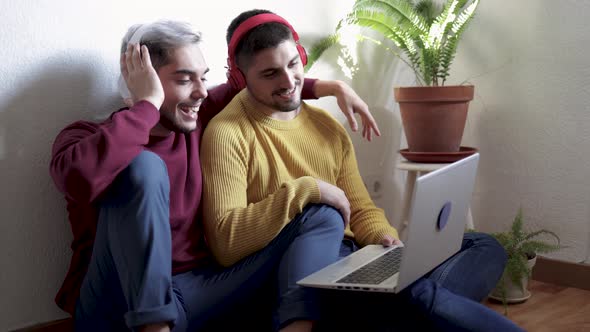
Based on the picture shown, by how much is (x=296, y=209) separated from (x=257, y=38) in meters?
0.45

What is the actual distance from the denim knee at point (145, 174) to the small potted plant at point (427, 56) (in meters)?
1.00

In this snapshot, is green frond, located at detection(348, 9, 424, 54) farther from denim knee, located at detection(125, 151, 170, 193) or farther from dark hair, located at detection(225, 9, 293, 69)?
denim knee, located at detection(125, 151, 170, 193)

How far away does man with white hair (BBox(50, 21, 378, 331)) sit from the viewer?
131cm

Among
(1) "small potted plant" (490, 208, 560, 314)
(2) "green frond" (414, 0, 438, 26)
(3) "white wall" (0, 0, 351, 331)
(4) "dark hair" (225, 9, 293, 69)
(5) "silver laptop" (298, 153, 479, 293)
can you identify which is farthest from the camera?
(2) "green frond" (414, 0, 438, 26)

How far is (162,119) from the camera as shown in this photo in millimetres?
1592

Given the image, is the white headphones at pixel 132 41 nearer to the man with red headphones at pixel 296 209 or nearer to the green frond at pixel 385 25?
the man with red headphones at pixel 296 209

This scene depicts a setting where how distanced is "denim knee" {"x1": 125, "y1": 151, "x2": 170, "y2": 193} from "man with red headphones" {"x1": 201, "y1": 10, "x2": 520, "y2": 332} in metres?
0.25

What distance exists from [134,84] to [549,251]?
60.0 inches

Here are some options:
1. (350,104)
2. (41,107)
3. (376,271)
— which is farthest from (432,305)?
(41,107)

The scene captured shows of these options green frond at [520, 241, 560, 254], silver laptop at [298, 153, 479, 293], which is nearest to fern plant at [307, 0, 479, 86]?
green frond at [520, 241, 560, 254]

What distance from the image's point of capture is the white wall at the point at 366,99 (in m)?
1.55

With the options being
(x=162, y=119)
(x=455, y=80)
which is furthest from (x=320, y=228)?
(x=455, y=80)

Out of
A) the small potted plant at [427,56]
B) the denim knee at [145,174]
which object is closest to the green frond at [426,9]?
the small potted plant at [427,56]

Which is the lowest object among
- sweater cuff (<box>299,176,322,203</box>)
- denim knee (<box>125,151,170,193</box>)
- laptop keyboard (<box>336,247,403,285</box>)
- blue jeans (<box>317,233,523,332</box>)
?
blue jeans (<box>317,233,523,332</box>)
